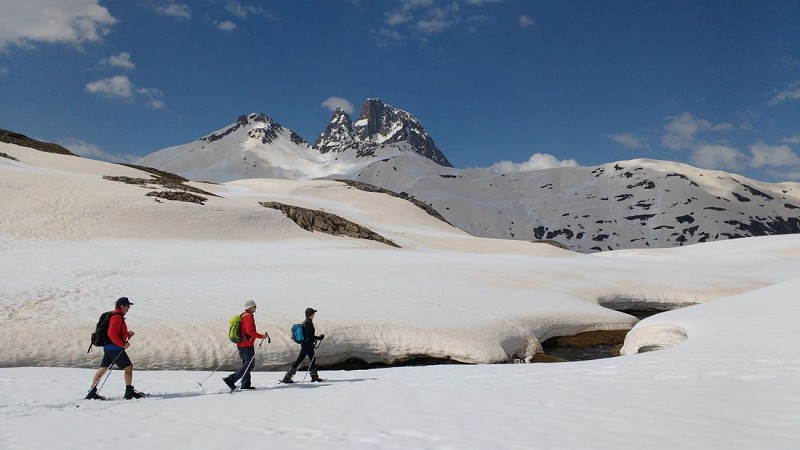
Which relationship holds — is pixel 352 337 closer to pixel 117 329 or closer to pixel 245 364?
pixel 245 364

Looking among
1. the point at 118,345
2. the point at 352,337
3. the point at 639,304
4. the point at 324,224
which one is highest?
the point at 324,224

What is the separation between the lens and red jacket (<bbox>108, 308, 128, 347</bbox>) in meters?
11.6

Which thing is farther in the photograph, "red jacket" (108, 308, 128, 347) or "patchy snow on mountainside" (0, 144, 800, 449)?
"red jacket" (108, 308, 128, 347)

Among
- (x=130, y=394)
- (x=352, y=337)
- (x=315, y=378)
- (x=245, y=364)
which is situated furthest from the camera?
(x=352, y=337)

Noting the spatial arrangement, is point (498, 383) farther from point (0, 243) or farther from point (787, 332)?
point (0, 243)

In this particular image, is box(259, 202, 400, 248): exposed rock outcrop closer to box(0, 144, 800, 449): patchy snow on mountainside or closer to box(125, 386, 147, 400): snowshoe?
box(0, 144, 800, 449): patchy snow on mountainside

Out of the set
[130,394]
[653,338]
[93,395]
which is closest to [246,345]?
[130,394]

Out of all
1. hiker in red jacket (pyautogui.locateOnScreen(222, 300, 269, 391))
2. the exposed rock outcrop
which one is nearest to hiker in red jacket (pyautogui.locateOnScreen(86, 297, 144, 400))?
hiker in red jacket (pyautogui.locateOnScreen(222, 300, 269, 391))

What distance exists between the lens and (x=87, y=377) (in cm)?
1385

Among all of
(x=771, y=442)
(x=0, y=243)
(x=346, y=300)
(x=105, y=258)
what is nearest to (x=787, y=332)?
(x=771, y=442)

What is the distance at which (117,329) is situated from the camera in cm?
1172

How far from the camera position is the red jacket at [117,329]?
11625 mm

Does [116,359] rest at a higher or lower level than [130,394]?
higher

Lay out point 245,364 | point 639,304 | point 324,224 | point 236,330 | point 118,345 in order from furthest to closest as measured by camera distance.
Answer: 1. point 324,224
2. point 639,304
3. point 245,364
4. point 236,330
5. point 118,345
